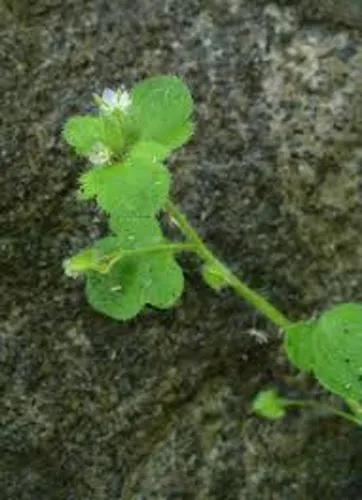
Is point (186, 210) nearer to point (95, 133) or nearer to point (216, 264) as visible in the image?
point (216, 264)

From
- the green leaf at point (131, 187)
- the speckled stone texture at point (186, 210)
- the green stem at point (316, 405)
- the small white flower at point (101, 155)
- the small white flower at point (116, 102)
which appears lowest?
the green stem at point (316, 405)

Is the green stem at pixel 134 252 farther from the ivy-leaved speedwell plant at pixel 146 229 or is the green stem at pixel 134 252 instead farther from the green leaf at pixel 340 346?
the green leaf at pixel 340 346

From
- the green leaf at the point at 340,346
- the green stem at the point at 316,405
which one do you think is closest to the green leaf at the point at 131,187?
the green leaf at the point at 340,346

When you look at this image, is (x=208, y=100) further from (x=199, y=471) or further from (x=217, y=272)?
(x=199, y=471)

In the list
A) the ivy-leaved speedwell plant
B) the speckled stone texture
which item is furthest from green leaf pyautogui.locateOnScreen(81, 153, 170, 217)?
the speckled stone texture

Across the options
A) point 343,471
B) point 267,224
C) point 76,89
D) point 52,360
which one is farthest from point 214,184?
point 343,471
